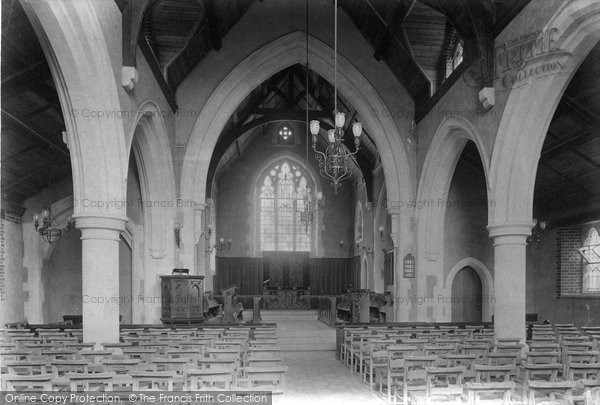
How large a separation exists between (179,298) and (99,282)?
10.6ft

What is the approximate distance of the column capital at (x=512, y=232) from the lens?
9796 mm

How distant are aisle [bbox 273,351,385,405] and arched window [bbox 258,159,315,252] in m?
15.1

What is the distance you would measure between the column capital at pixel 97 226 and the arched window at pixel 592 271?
37.7 ft

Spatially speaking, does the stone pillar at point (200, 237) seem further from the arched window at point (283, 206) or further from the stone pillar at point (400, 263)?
the arched window at point (283, 206)

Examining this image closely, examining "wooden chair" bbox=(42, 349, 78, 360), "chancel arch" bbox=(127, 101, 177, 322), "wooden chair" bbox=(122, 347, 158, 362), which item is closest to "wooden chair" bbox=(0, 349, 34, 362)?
"wooden chair" bbox=(42, 349, 78, 360)

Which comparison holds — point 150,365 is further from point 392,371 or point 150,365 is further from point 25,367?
point 392,371

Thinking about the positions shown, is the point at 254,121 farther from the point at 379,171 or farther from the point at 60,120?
the point at 60,120

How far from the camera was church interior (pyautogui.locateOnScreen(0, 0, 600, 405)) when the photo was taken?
280 inches

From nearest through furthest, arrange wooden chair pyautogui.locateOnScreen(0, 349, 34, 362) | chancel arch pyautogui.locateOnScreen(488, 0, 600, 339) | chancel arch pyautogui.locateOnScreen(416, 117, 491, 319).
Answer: wooden chair pyautogui.locateOnScreen(0, 349, 34, 362) < chancel arch pyautogui.locateOnScreen(488, 0, 600, 339) < chancel arch pyautogui.locateOnScreen(416, 117, 491, 319)

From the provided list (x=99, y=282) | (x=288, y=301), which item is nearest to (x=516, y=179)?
(x=99, y=282)

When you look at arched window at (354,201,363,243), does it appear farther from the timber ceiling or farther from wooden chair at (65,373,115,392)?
wooden chair at (65,373,115,392)

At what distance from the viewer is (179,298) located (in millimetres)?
11945

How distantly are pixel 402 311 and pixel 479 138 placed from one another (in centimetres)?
583

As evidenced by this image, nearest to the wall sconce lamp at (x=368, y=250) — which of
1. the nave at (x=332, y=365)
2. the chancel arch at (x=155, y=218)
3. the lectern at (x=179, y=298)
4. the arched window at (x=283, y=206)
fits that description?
the arched window at (x=283, y=206)
